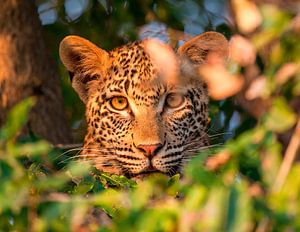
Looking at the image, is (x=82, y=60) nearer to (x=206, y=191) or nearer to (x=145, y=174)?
(x=145, y=174)

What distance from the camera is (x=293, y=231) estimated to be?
9.72ft

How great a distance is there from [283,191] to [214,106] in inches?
160

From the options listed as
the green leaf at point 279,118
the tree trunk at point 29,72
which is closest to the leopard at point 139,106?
the tree trunk at point 29,72

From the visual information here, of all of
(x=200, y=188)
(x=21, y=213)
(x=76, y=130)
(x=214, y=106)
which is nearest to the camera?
(x=200, y=188)

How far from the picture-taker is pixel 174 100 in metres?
6.80

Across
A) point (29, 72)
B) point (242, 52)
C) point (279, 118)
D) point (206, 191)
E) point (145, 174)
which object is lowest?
point (145, 174)

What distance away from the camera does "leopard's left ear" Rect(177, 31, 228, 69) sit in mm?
6766

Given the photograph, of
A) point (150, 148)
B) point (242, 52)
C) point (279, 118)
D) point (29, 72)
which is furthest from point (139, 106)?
point (279, 118)

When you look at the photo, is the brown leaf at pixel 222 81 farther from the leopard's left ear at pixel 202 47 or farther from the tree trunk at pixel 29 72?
the tree trunk at pixel 29 72

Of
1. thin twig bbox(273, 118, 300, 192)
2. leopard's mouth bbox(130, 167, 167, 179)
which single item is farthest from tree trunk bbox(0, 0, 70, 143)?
thin twig bbox(273, 118, 300, 192)

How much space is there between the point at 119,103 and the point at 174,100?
37 cm

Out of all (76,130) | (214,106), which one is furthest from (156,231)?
(76,130)

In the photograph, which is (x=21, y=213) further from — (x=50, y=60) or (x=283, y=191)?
(x=50, y=60)

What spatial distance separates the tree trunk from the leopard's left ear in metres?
1.07
